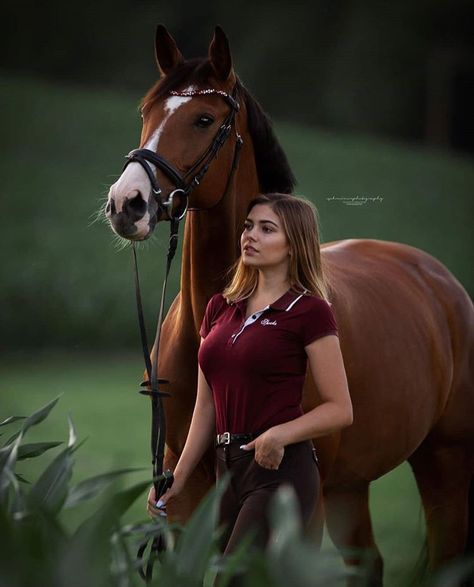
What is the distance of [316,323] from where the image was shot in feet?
8.00

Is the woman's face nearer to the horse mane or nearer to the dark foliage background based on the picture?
the horse mane

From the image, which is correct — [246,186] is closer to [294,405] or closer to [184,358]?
[184,358]

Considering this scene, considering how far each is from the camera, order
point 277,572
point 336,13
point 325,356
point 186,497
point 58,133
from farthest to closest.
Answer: point 58,133, point 336,13, point 186,497, point 325,356, point 277,572

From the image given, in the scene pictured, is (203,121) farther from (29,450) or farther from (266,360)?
(29,450)

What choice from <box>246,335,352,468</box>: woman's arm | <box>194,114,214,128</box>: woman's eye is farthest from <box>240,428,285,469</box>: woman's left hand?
<box>194,114,214,128</box>: woman's eye

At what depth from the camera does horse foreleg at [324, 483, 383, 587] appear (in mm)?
3920

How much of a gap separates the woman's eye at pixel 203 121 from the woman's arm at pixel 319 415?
2.67 ft

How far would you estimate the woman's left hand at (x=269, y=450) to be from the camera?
237 centimetres

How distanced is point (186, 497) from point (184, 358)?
15.8 inches

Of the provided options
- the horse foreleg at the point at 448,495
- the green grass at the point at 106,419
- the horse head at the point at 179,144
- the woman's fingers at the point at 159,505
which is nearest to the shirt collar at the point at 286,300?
the horse head at the point at 179,144

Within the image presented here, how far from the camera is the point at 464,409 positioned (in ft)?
13.5

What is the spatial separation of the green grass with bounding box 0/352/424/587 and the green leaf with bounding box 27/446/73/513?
9.40ft

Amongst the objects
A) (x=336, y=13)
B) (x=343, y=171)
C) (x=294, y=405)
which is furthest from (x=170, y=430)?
(x=343, y=171)

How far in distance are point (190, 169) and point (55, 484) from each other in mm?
1273
